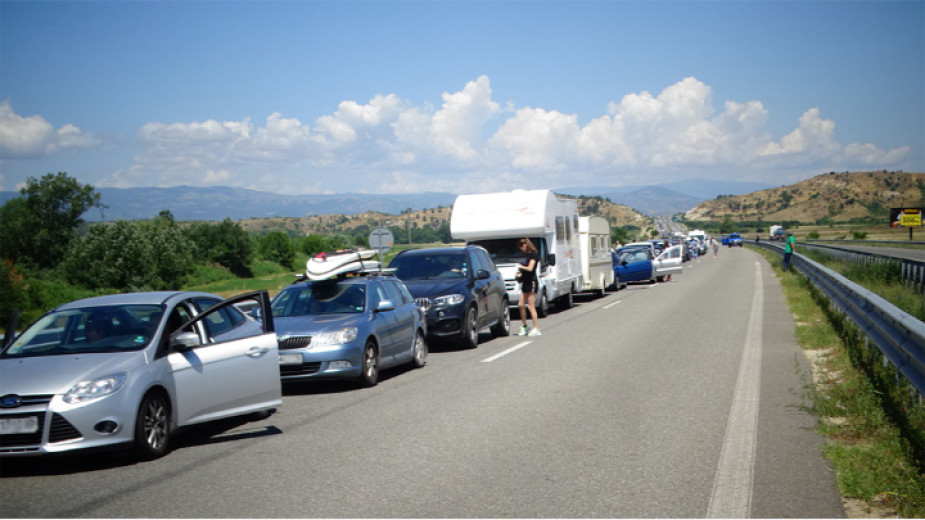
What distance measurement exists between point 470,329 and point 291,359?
16.9 ft

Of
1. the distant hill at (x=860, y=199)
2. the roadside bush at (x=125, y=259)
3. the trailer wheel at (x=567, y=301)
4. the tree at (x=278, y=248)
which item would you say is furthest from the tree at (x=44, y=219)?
the distant hill at (x=860, y=199)

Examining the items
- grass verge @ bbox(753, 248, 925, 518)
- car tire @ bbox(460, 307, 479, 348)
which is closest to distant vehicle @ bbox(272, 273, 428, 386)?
car tire @ bbox(460, 307, 479, 348)

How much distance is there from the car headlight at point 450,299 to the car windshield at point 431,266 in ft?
3.42

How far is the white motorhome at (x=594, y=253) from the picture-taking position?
85.1ft

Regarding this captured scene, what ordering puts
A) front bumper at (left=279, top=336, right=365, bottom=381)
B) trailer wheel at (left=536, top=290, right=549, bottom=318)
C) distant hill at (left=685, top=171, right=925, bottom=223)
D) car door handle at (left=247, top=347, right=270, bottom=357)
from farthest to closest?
distant hill at (left=685, top=171, right=925, bottom=223), trailer wheel at (left=536, top=290, right=549, bottom=318), front bumper at (left=279, top=336, right=365, bottom=381), car door handle at (left=247, top=347, right=270, bottom=357)

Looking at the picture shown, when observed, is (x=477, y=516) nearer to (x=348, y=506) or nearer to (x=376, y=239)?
(x=348, y=506)

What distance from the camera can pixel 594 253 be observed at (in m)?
27.2

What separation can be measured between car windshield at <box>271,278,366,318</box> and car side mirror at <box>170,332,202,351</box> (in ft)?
12.3

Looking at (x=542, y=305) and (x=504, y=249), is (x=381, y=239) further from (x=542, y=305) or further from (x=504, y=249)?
(x=542, y=305)

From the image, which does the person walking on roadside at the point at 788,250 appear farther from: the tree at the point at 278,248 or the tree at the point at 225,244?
the tree at the point at 278,248

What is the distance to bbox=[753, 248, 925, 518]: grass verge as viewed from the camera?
5.37 metres

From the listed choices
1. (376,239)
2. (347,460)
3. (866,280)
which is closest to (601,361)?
(347,460)

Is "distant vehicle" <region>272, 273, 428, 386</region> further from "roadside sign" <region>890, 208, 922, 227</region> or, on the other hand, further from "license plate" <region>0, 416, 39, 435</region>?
"roadside sign" <region>890, 208, 922, 227</region>

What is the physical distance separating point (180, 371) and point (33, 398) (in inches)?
50.5
